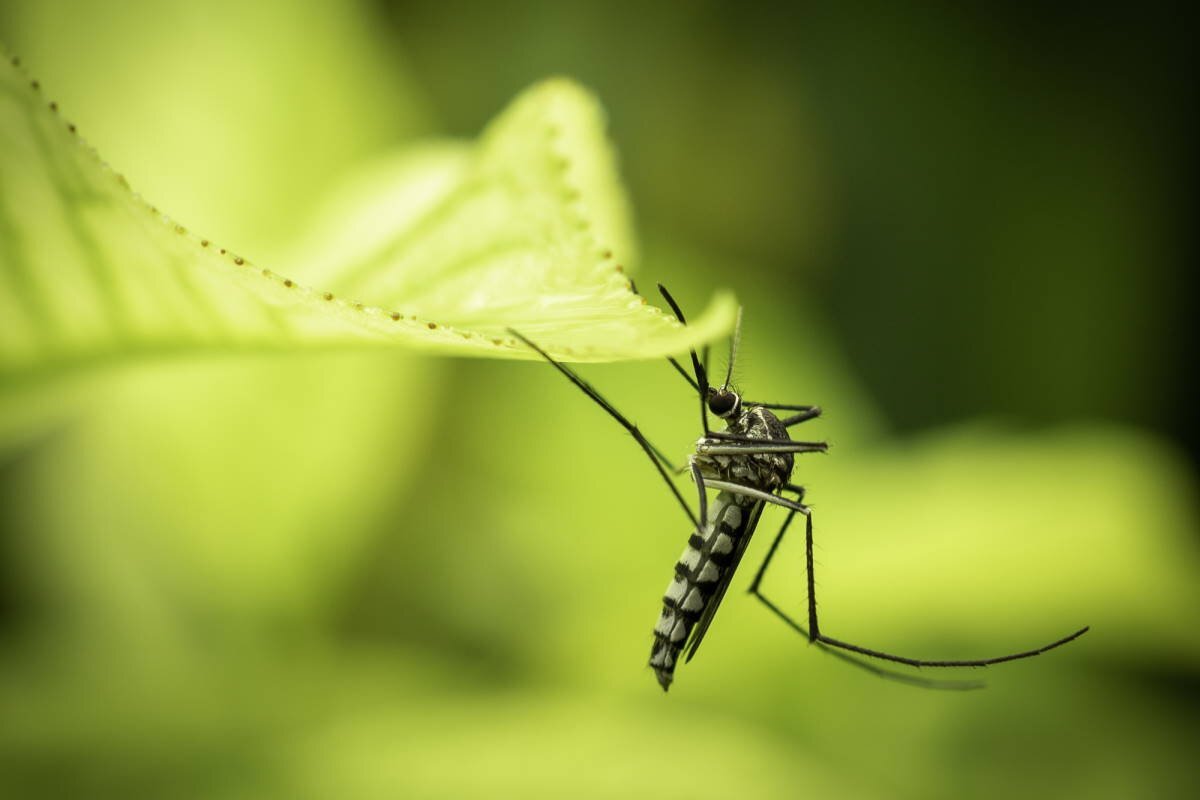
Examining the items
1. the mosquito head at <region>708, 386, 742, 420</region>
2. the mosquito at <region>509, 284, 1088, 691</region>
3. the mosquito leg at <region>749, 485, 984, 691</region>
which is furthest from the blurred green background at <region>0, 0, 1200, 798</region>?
the mosquito head at <region>708, 386, 742, 420</region>

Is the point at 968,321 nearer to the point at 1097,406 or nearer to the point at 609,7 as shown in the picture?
the point at 1097,406

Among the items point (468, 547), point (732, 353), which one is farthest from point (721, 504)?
point (468, 547)

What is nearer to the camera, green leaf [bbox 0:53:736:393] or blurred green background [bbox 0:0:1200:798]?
green leaf [bbox 0:53:736:393]

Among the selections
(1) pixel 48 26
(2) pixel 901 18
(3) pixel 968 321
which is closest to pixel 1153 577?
(3) pixel 968 321

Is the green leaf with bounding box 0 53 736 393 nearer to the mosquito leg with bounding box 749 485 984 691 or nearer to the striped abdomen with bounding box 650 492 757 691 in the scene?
the striped abdomen with bounding box 650 492 757 691

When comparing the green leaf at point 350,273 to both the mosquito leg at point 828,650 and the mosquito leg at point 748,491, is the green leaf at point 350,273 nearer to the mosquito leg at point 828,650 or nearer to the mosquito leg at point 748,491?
the mosquito leg at point 748,491

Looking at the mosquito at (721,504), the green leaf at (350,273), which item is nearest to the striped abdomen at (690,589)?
the mosquito at (721,504)

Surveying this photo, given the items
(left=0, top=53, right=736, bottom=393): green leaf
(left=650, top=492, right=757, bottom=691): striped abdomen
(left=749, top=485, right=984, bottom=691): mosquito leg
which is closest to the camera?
(left=0, top=53, right=736, bottom=393): green leaf

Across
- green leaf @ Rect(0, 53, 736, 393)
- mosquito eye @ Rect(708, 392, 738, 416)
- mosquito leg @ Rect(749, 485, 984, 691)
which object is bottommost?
mosquito leg @ Rect(749, 485, 984, 691)
